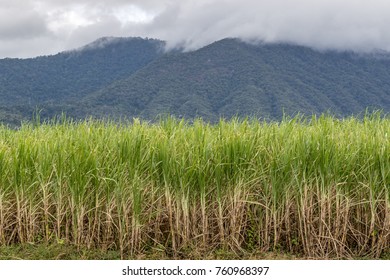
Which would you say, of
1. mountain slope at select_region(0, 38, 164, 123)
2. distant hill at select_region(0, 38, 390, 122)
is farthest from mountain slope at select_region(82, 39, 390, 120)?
mountain slope at select_region(0, 38, 164, 123)

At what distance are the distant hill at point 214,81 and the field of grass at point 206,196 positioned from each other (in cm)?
6792

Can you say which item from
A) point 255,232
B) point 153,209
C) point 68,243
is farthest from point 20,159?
point 255,232

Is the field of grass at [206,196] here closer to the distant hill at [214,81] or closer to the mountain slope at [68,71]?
the distant hill at [214,81]

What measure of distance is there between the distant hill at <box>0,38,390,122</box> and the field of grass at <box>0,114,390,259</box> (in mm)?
67916

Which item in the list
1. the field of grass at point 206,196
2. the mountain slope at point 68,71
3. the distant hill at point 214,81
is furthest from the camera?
the mountain slope at point 68,71

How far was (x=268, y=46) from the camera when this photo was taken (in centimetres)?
15825

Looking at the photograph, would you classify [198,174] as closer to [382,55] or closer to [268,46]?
[268,46]

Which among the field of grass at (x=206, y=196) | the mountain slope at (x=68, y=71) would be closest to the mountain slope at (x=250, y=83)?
the mountain slope at (x=68, y=71)

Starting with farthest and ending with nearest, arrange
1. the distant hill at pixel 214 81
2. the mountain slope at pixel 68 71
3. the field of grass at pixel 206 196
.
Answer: the mountain slope at pixel 68 71, the distant hill at pixel 214 81, the field of grass at pixel 206 196

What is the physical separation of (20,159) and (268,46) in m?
157

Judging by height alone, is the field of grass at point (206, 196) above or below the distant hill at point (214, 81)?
below

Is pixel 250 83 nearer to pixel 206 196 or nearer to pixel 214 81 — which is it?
pixel 214 81

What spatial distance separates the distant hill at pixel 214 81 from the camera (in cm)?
10375

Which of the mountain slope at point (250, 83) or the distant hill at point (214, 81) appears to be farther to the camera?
the distant hill at point (214, 81)
